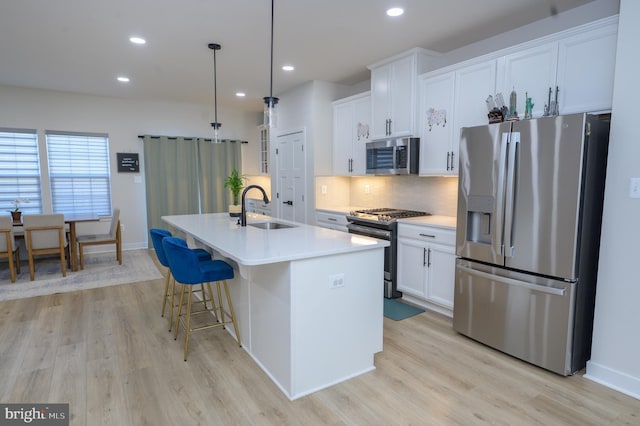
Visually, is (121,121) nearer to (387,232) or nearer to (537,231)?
(387,232)

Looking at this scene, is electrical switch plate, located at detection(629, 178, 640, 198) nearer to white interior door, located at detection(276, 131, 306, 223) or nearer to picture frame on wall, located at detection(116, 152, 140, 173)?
white interior door, located at detection(276, 131, 306, 223)

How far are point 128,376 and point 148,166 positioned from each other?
476cm

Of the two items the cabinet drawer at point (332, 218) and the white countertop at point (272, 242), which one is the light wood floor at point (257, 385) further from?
the cabinet drawer at point (332, 218)

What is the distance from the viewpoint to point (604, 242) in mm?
2314

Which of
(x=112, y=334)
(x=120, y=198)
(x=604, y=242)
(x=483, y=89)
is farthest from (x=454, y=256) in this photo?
(x=120, y=198)

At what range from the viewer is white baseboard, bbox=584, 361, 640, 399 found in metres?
2.21

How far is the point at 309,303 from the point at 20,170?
597cm

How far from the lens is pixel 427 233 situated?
11.5 feet

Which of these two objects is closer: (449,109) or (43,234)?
(449,109)

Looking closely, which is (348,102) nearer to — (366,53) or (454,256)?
(366,53)

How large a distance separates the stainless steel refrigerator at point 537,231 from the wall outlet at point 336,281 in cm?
121

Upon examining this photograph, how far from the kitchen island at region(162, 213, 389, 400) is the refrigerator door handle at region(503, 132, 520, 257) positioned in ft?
3.08

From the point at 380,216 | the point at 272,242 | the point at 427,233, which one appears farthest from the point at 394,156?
the point at 272,242

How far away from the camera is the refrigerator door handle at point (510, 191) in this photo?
2.50m
